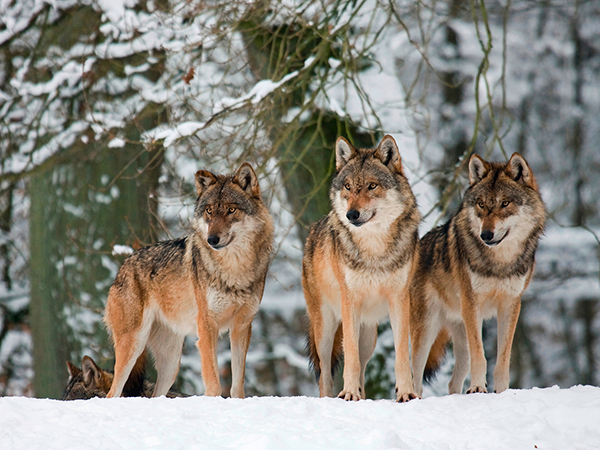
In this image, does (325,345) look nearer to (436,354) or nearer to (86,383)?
(436,354)

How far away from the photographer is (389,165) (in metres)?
4.87

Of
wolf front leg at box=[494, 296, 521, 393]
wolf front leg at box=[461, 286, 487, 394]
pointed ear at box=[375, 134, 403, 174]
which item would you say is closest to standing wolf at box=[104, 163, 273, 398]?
pointed ear at box=[375, 134, 403, 174]

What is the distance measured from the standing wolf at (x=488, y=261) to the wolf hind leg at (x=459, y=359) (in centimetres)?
25

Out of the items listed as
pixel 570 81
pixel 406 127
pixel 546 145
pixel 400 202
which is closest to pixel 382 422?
pixel 400 202

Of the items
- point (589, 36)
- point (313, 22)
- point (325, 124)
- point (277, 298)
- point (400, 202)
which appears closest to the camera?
point (400, 202)

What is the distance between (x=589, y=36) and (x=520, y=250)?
7.95 m

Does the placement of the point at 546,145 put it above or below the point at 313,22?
below

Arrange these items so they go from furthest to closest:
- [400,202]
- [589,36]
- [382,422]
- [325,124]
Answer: [589,36] < [325,124] < [400,202] < [382,422]

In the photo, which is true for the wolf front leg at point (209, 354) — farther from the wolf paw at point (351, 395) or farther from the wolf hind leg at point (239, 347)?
the wolf paw at point (351, 395)

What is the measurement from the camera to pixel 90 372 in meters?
6.09

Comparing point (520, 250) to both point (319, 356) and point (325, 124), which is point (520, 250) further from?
point (325, 124)

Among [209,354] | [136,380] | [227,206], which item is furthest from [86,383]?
[227,206]

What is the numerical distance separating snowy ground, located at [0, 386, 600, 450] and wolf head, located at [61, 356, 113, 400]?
214 centimetres

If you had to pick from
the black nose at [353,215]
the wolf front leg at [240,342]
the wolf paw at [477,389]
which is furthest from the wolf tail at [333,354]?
the black nose at [353,215]
